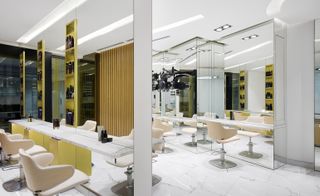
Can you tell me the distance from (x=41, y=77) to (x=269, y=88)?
4494mm

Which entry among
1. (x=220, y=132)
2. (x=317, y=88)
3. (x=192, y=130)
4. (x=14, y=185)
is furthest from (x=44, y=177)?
(x=317, y=88)

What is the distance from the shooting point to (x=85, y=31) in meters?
2.83

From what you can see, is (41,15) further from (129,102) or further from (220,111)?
(220,111)

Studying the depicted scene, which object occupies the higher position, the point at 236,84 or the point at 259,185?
the point at 236,84

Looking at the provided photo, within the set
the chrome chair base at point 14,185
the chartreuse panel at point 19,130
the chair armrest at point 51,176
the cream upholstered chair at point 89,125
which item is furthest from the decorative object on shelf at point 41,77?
the chair armrest at point 51,176

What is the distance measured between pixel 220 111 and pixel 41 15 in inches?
154

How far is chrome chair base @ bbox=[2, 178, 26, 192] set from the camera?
248 centimetres

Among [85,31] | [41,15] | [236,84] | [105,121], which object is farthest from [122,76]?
[236,84]

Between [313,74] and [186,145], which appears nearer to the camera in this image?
[313,74]

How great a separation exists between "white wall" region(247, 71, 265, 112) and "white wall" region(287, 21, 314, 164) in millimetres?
416

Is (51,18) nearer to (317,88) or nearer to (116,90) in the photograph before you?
(116,90)

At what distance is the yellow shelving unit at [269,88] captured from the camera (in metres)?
3.49

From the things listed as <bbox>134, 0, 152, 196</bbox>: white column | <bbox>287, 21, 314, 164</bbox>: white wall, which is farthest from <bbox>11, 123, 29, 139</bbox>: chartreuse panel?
<bbox>287, 21, 314, 164</bbox>: white wall

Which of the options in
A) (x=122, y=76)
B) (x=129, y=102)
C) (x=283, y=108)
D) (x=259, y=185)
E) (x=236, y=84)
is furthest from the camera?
(x=236, y=84)
